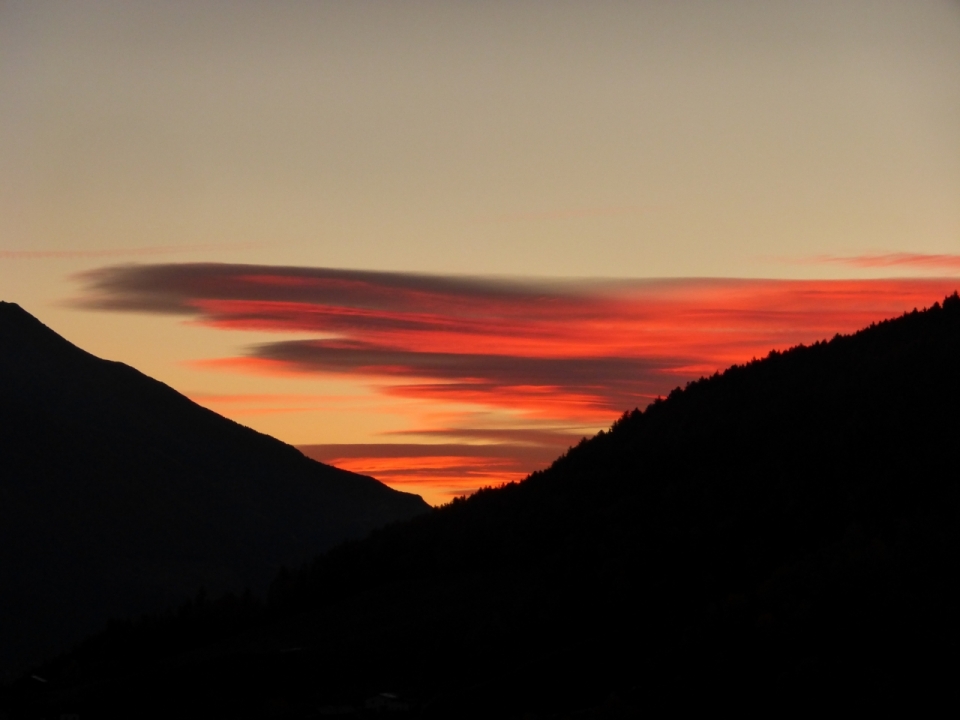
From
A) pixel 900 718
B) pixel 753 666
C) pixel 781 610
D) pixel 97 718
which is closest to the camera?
pixel 900 718

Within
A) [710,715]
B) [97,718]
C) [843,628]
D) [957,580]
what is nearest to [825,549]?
[957,580]

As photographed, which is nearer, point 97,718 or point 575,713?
point 575,713

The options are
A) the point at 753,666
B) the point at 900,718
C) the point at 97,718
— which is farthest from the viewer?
the point at 97,718

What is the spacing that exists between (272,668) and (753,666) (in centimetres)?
6975

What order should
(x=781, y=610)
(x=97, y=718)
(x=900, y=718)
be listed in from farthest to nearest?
(x=97, y=718), (x=781, y=610), (x=900, y=718)

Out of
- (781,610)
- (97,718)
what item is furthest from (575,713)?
(97,718)

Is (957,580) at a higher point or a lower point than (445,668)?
higher

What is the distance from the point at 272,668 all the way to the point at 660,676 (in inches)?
2330

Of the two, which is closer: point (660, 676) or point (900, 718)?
point (900, 718)

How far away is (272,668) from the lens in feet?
629

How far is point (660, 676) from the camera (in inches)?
6235

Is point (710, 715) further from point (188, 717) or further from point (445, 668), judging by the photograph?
point (188, 717)

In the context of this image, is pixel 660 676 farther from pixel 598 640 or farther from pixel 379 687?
pixel 379 687

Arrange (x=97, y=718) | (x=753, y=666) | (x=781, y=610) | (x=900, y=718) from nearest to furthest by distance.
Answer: (x=900, y=718), (x=753, y=666), (x=781, y=610), (x=97, y=718)
